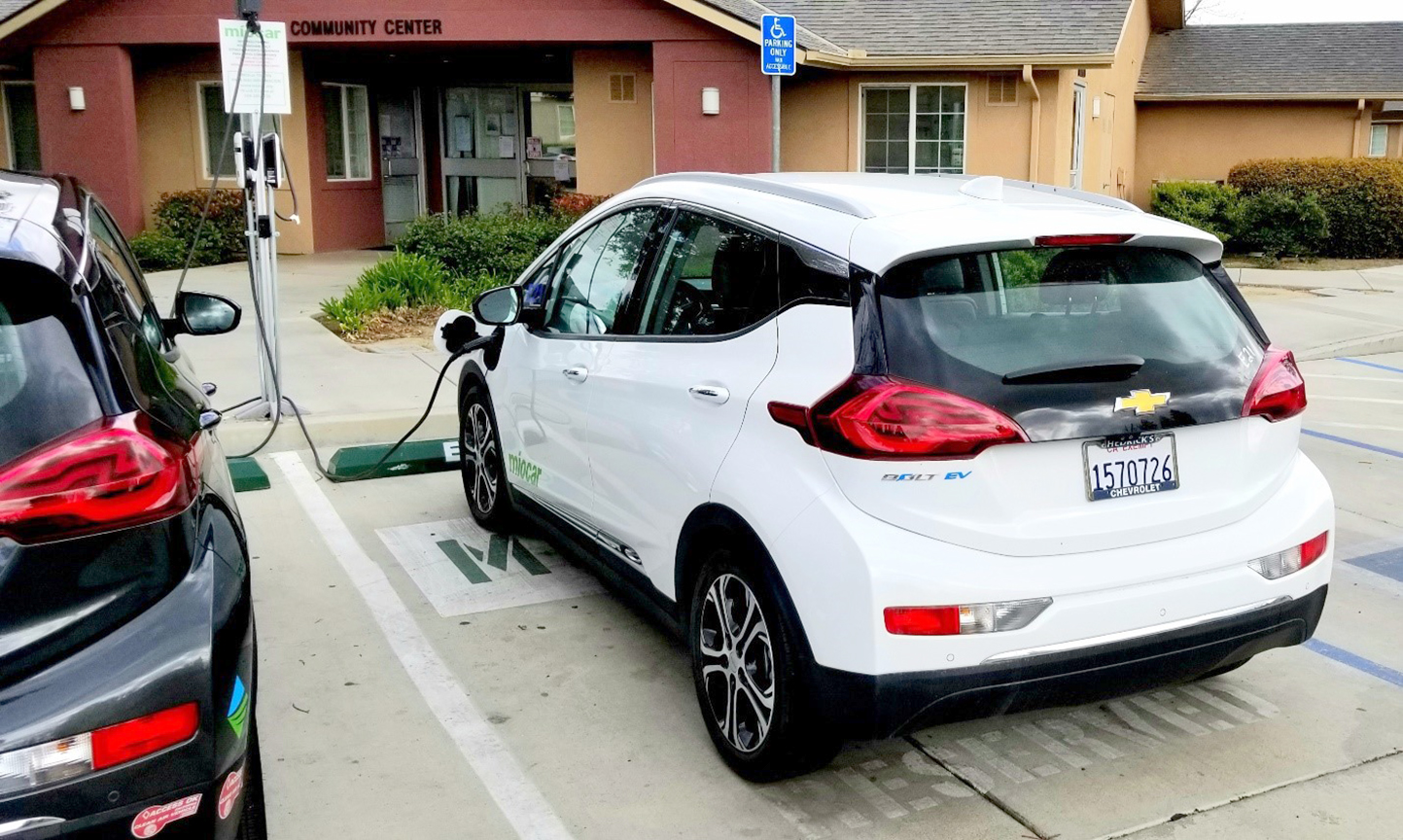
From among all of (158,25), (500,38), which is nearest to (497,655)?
(500,38)

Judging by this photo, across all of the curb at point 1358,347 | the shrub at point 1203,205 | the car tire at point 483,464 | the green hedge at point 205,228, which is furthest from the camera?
the shrub at point 1203,205

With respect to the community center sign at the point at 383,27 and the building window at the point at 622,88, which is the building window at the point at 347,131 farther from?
the building window at the point at 622,88

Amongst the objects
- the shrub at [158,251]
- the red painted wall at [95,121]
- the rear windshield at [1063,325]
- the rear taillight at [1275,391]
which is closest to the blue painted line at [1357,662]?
the rear taillight at [1275,391]

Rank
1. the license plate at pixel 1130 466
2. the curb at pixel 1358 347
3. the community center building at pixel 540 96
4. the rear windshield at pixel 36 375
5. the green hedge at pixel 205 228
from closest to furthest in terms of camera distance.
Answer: the rear windshield at pixel 36 375, the license plate at pixel 1130 466, the curb at pixel 1358 347, the community center building at pixel 540 96, the green hedge at pixel 205 228

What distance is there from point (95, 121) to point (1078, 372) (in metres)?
16.7

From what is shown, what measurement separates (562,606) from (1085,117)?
16.4 meters

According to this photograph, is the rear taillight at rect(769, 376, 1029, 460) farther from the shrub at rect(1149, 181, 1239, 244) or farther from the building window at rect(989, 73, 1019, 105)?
the shrub at rect(1149, 181, 1239, 244)

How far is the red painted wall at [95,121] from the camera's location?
16.7 metres

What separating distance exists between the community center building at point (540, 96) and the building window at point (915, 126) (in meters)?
0.03

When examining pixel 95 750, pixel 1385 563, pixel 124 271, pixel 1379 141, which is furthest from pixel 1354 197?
pixel 95 750

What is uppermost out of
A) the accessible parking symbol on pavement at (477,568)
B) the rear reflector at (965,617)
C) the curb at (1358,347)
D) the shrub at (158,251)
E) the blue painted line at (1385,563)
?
the shrub at (158,251)

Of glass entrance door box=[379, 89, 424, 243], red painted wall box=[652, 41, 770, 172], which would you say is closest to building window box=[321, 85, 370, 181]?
glass entrance door box=[379, 89, 424, 243]

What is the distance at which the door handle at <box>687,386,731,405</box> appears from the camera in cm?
379

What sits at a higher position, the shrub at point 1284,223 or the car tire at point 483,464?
the shrub at point 1284,223
